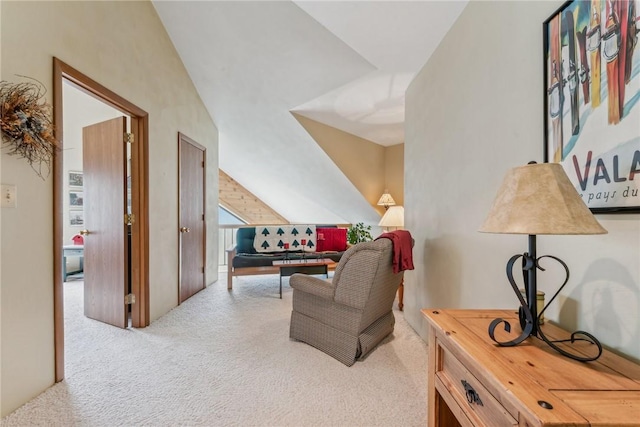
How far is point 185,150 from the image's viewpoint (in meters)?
3.51

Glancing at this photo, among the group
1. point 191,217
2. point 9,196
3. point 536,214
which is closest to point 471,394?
point 536,214

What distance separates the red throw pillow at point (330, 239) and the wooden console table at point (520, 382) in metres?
3.49

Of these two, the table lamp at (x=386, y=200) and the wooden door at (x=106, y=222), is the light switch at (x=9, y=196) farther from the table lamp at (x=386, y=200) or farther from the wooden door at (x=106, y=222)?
the table lamp at (x=386, y=200)

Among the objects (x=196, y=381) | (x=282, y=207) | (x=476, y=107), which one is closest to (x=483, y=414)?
(x=476, y=107)

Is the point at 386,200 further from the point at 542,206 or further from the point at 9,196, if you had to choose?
the point at 9,196

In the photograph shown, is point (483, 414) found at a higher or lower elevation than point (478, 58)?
lower

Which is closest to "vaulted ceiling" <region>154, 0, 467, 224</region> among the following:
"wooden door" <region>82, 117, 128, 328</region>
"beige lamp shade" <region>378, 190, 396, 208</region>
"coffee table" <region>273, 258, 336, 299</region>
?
"beige lamp shade" <region>378, 190, 396, 208</region>

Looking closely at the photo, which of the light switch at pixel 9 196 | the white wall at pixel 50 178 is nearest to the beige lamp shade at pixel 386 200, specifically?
the white wall at pixel 50 178

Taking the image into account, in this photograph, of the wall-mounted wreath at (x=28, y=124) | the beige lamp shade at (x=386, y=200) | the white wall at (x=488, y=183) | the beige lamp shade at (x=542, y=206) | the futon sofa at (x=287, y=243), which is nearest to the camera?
the beige lamp shade at (x=542, y=206)

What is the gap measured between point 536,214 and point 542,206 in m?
0.03

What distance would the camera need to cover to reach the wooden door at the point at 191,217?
339cm

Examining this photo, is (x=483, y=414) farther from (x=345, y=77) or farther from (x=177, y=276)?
(x=177, y=276)

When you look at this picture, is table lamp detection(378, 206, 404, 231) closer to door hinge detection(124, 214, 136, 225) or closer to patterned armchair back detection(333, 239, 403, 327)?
patterned armchair back detection(333, 239, 403, 327)

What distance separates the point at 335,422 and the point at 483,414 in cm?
88
